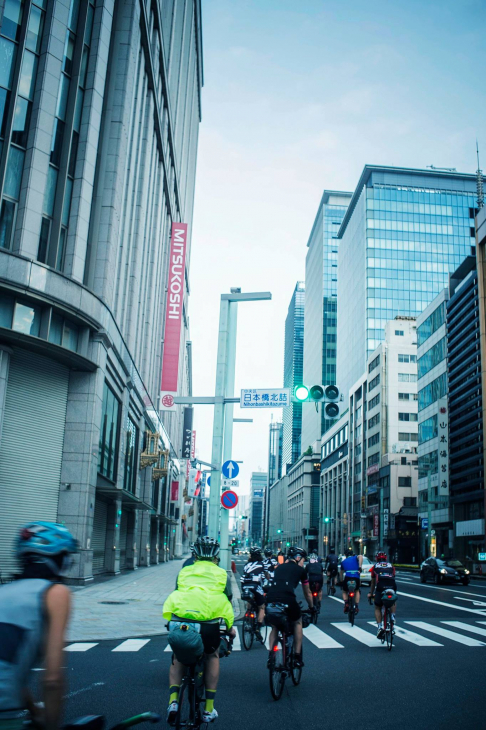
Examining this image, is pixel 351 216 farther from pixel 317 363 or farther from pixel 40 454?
pixel 40 454

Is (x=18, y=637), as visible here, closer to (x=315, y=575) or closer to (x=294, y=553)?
(x=294, y=553)

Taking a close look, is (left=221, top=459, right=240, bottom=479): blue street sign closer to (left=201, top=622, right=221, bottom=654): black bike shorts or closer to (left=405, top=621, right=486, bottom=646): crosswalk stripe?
(left=405, top=621, right=486, bottom=646): crosswalk stripe

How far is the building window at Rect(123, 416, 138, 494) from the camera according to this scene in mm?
34656

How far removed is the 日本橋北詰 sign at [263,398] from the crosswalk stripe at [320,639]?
224 inches

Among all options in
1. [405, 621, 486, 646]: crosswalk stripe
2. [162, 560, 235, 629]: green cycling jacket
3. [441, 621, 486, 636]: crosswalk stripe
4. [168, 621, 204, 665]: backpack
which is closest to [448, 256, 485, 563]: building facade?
[441, 621, 486, 636]: crosswalk stripe

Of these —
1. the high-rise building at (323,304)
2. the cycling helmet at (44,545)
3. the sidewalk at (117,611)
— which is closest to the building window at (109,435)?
the sidewalk at (117,611)

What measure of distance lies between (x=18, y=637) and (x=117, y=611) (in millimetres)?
15487

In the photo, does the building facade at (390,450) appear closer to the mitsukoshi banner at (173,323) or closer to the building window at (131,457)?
the mitsukoshi banner at (173,323)

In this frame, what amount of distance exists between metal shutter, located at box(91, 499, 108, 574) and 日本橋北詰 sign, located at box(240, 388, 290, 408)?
13418 mm

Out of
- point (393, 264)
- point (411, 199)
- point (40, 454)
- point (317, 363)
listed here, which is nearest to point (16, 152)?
point (40, 454)

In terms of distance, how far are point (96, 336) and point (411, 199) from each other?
108 m

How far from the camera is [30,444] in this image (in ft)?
73.3

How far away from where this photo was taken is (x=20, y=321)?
20.8 meters

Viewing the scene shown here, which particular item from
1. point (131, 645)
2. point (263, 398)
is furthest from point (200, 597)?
point (263, 398)
